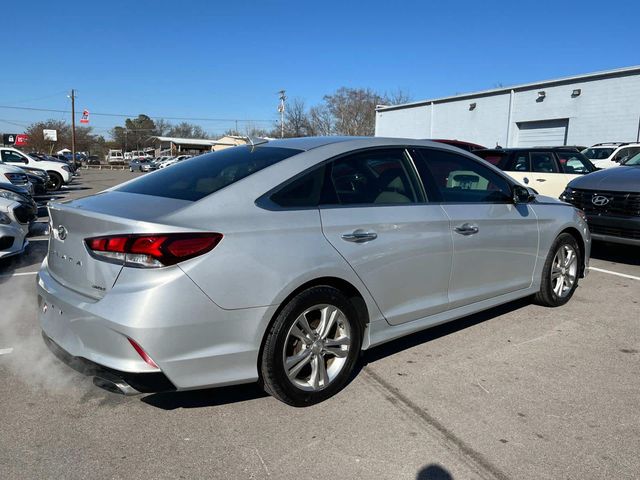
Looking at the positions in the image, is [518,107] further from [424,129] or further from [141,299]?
[141,299]

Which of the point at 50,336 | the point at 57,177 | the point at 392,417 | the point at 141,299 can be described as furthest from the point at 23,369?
the point at 57,177

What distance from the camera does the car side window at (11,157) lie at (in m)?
20.9

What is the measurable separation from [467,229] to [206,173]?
6.46 feet

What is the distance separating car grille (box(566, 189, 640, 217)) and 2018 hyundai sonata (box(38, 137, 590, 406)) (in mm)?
3378

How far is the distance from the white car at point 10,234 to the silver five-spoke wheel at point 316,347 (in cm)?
440

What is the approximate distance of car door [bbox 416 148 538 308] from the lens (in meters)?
3.89

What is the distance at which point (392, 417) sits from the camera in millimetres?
3037

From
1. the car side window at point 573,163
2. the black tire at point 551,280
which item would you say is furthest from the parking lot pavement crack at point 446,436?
the car side window at point 573,163

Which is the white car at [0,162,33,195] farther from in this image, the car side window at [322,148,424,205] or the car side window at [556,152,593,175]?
the car side window at [322,148,424,205]

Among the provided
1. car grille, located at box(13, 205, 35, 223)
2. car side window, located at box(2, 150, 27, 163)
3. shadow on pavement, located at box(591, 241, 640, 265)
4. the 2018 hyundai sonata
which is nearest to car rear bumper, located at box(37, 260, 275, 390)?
the 2018 hyundai sonata

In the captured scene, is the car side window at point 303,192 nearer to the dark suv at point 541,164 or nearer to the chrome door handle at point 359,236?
the chrome door handle at point 359,236

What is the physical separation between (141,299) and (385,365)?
1944 millimetres

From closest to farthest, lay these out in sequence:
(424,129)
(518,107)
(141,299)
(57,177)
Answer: (141,299) → (57,177) → (518,107) → (424,129)

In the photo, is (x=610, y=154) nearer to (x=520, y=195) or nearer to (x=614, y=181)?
(x=614, y=181)
